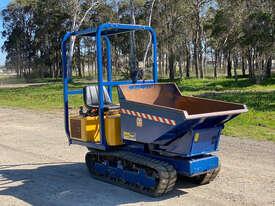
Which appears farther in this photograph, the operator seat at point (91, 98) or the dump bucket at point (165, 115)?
the operator seat at point (91, 98)

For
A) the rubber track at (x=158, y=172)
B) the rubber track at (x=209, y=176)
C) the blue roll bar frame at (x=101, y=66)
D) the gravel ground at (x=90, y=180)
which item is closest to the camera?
the rubber track at (x=158, y=172)

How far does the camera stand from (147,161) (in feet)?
22.7

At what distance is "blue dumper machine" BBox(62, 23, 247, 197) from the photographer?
6.68 meters

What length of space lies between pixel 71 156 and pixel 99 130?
235cm

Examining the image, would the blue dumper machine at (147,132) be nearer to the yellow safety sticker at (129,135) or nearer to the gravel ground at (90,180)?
the yellow safety sticker at (129,135)

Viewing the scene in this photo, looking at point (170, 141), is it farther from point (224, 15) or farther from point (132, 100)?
point (224, 15)

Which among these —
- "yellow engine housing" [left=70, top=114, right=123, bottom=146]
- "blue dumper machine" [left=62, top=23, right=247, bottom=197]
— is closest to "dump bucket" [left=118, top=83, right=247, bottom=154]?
"blue dumper machine" [left=62, top=23, right=247, bottom=197]

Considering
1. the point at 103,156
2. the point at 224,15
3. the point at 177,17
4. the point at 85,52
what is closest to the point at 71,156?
the point at 103,156

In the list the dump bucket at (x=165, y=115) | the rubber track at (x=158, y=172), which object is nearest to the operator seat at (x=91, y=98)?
the dump bucket at (x=165, y=115)

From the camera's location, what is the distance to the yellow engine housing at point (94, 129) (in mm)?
7492

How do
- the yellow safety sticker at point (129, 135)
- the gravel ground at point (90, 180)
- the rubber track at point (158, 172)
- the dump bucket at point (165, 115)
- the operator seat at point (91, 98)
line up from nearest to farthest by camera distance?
the dump bucket at point (165, 115)
the rubber track at point (158, 172)
the gravel ground at point (90, 180)
the yellow safety sticker at point (129, 135)
the operator seat at point (91, 98)

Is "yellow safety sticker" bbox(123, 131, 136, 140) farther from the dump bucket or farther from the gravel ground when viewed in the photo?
the gravel ground

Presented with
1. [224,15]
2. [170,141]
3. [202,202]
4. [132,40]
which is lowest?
[202,202]

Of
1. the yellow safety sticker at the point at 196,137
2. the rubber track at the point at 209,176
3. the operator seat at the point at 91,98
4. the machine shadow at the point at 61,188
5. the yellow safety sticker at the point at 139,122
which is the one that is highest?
the operator seat at the point at 91,98
